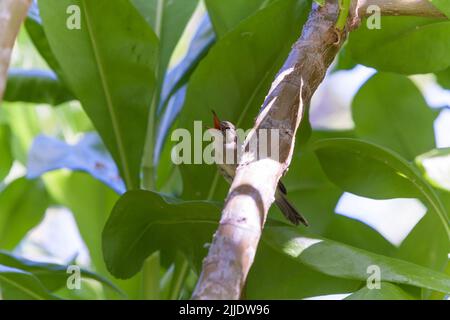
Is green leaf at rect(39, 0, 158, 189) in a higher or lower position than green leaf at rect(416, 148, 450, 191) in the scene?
higher

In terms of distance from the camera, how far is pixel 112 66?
1.90 meters

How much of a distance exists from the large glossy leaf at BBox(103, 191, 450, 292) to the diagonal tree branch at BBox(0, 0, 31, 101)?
0.64 meters

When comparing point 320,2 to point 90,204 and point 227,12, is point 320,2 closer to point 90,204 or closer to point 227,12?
point 227,12

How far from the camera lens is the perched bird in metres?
1.86

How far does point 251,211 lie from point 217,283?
144 mm

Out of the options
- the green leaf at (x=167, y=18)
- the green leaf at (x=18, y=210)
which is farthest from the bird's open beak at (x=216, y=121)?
the green leaf at (x=18, y=210)

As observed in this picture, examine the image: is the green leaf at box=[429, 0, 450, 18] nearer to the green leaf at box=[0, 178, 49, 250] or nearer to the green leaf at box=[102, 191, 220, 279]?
the green leaf at box=[102, 191, 220, 279]

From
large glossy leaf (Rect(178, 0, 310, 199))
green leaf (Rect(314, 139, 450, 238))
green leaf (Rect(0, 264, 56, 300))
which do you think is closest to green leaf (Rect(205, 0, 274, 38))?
large glossy leaf (Rect(178, 0, 310, 199))

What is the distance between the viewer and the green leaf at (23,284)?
5.49ft

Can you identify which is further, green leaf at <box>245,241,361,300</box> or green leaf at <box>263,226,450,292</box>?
green leaf at <box>245,241,361,300</box>

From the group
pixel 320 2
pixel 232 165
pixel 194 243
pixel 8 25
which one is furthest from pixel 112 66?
pixel 8 25

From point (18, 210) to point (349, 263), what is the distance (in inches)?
51.8
